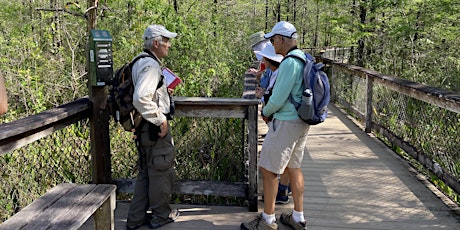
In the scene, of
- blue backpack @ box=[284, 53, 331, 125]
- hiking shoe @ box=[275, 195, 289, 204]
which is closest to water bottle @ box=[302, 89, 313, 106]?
blue backpack @ box=[284, 53, 331, 125]

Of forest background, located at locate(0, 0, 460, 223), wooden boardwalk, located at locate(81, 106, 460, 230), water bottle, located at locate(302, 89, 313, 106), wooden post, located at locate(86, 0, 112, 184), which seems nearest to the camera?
water bottle, located at locate(302, 89, 313, 106)

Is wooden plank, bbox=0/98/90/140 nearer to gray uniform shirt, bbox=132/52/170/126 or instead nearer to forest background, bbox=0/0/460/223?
gray uniform shirt, bbox=132/52/170/126

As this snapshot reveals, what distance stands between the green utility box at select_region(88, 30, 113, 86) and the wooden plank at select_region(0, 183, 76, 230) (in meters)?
1.13

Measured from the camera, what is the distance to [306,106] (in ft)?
10.2

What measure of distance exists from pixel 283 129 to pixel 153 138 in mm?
1049

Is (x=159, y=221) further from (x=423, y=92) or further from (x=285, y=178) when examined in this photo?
(x=423, y=92)

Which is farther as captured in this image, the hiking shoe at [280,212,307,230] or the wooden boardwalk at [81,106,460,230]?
the wooden boardwalk at [81,106,460,230]

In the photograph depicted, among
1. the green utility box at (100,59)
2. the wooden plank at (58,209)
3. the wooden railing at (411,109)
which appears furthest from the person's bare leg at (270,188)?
the wooden railing at (411,109)

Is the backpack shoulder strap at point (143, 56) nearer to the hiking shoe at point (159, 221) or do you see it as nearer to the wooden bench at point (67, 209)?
the wooden bench at point (67, 209)

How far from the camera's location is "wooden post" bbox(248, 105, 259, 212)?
370cm

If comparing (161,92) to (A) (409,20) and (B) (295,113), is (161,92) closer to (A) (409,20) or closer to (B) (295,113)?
(B) (295,113)

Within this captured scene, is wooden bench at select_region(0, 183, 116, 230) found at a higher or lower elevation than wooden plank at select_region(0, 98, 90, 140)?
lower

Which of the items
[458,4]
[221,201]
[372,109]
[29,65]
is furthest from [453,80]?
[29,65]

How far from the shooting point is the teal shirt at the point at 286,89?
310 cm
